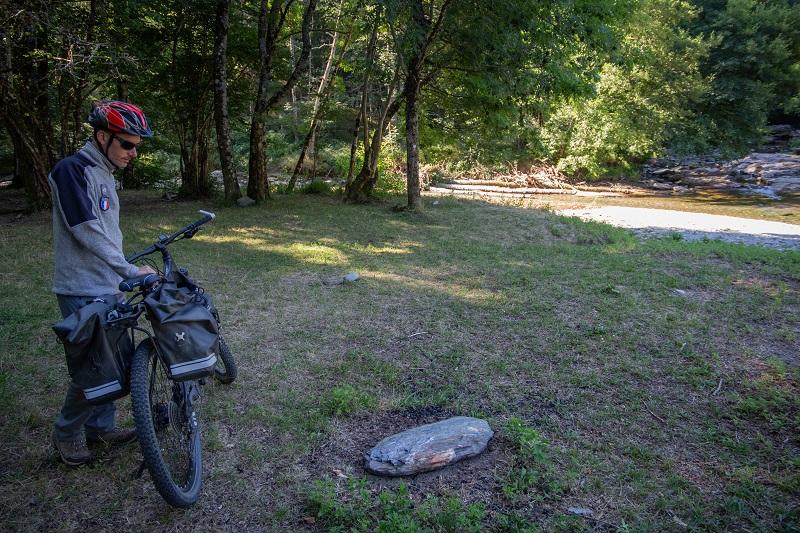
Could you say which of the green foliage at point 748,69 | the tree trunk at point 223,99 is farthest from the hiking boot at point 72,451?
the green foliage at point 748,69

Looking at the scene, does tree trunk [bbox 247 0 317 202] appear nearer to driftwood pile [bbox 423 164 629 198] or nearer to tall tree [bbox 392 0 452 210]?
tall tree [bbox 392 0 452 210]

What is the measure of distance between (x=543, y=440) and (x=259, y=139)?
1052 cm

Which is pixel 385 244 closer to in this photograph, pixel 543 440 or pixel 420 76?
pixel 420 76

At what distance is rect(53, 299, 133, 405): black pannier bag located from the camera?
2.52 metres

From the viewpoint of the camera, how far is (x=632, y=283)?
260 inches

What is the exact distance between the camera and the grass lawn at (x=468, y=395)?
273 centimetres

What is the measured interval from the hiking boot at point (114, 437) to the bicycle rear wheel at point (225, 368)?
0.75 m

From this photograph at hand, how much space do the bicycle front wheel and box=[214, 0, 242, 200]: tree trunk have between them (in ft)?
30.4

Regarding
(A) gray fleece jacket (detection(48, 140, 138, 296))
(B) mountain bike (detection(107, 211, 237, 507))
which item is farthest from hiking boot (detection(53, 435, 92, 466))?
(A) gray fleece jacket (detection(48, 140, 138, 296))

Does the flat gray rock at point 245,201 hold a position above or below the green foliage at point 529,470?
above

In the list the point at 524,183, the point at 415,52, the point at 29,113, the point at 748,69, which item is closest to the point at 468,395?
the point at 415,52

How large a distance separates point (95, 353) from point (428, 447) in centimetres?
191

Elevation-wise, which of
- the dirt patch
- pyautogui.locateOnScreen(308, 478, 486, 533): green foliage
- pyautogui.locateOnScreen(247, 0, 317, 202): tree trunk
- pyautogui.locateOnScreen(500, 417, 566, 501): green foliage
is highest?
pyautogui.locateOnScreen(247, 0, 317, 202): tree trunk

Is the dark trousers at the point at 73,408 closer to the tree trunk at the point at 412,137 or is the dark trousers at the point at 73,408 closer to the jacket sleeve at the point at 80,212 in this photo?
the jacket sleeve at the point at 80,212
